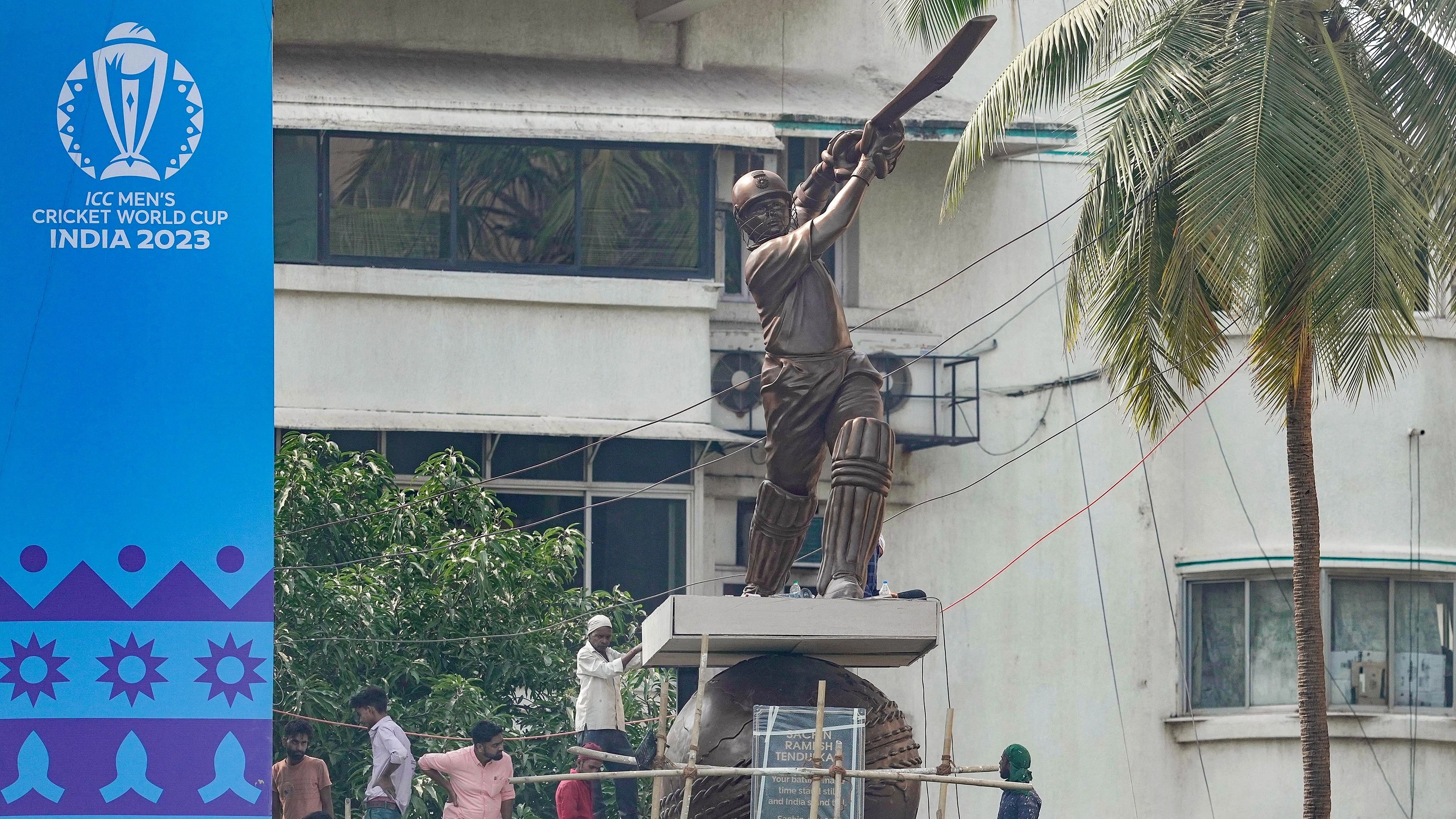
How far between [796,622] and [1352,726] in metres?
12.0

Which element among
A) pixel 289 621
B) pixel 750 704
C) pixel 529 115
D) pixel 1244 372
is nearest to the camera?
pixel 750 704

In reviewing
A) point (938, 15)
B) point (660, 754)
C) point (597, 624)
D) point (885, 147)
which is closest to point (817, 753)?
point (660, 754)

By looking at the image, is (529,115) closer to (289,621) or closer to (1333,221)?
(289,621)

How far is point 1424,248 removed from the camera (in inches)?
663

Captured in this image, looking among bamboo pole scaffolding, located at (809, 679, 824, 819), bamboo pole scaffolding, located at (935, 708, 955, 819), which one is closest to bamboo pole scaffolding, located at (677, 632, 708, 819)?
bamboo pole scaffolding, located at (809, 679, 824, 819)

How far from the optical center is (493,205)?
21.9m

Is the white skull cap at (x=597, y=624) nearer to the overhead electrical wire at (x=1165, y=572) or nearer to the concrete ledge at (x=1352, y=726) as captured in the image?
the overhead electrical wire at (x=1165, y=572)

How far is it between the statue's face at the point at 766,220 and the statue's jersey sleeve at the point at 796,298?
11 centimetres

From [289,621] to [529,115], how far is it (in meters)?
6.09

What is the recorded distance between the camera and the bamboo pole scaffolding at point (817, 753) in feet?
36.9

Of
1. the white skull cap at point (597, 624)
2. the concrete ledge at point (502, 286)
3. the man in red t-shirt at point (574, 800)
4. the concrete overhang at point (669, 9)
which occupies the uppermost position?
the concrete overhang at point (669, 9)

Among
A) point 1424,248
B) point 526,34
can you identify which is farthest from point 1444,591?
point 526,34

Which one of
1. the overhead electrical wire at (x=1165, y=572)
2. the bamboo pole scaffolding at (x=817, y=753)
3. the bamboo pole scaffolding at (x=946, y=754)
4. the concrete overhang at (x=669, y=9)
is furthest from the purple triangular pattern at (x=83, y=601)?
the overhead electrical wire at (x=1165, y=572)

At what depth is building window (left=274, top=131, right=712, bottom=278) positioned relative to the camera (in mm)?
21500
